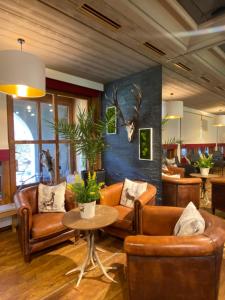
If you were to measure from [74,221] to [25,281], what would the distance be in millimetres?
824

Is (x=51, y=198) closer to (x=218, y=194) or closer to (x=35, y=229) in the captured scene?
(x=35, y=229)

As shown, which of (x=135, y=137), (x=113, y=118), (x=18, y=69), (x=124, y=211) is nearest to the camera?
(x=18, y=69)

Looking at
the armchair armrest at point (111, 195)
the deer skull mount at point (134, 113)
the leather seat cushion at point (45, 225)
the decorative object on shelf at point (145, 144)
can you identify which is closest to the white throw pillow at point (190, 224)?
the armchair armrest at point (111, 195)

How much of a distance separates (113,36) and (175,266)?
252 centimetres

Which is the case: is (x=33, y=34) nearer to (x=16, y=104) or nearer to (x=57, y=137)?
(x=16, y=104)

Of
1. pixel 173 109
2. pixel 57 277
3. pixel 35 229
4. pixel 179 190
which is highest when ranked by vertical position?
pixel 173 109

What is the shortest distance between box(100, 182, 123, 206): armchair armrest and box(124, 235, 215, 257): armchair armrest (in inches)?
55.6

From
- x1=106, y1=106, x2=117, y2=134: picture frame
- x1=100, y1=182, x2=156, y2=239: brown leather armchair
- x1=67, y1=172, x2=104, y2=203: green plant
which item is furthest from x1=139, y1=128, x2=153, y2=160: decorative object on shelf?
x1=67, y1=172, x2=104, y2=203: green plant

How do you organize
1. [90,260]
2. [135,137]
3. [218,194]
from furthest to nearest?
[135,137] < [218,194] < [90,260]

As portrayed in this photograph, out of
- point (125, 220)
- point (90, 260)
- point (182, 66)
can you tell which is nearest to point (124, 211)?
point (125, 220)

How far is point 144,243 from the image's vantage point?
4.71 feet

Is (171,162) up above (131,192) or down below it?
Answer: above

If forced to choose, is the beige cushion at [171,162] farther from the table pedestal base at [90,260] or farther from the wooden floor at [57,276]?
the table pedestal base at [90,260]

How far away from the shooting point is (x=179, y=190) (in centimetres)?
370
